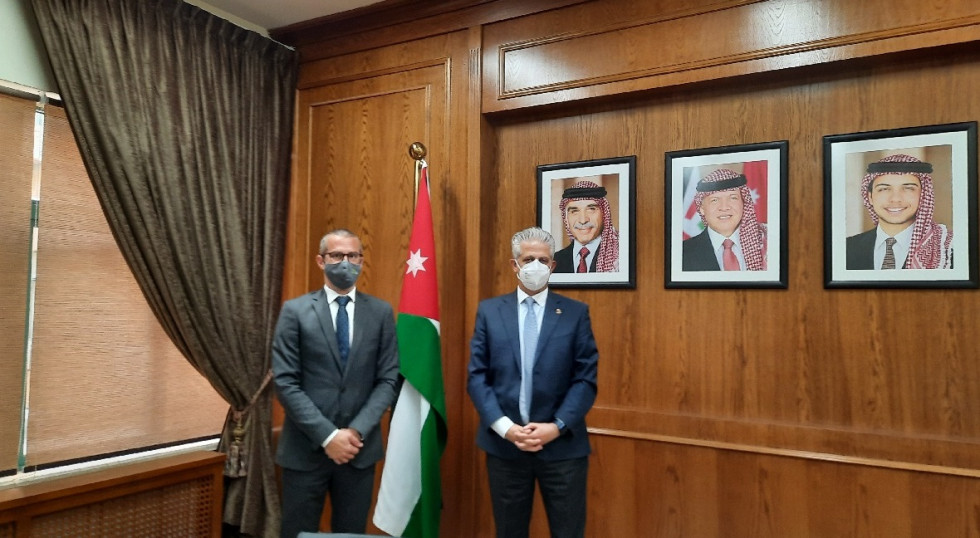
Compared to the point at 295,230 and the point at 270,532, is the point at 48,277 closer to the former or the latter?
the point at 295,230

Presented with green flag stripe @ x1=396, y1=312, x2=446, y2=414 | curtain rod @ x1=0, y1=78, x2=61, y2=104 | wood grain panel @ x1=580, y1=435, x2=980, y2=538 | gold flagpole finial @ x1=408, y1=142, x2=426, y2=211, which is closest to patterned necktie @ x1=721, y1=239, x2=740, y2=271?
wood grain panel @ x1=580, y1=435, x2=980, y2=538

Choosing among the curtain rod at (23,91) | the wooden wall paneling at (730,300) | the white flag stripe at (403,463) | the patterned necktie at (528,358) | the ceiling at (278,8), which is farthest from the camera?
the ceiling at (278,8)

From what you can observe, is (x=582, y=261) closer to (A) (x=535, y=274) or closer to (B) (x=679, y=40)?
(A) (x=535, y=274)

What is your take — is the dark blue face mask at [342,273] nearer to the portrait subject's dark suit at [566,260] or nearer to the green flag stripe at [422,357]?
the green flag stripe at [422,357]

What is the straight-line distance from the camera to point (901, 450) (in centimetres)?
248

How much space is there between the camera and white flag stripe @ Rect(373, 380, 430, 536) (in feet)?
9.40

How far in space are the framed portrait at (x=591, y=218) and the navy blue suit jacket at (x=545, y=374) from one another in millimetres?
677

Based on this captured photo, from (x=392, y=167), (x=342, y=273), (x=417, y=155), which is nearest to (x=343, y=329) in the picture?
(x=342, y=273)

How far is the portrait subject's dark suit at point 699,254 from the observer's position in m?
2.87

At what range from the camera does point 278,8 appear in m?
3.55

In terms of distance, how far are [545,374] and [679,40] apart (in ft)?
5.18

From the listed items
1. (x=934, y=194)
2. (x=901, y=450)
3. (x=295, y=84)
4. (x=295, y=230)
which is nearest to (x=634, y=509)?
(x=901, y=450)

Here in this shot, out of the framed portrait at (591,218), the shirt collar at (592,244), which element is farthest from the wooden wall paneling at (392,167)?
the shirt collar at (592,244)

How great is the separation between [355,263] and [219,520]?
151 cm
